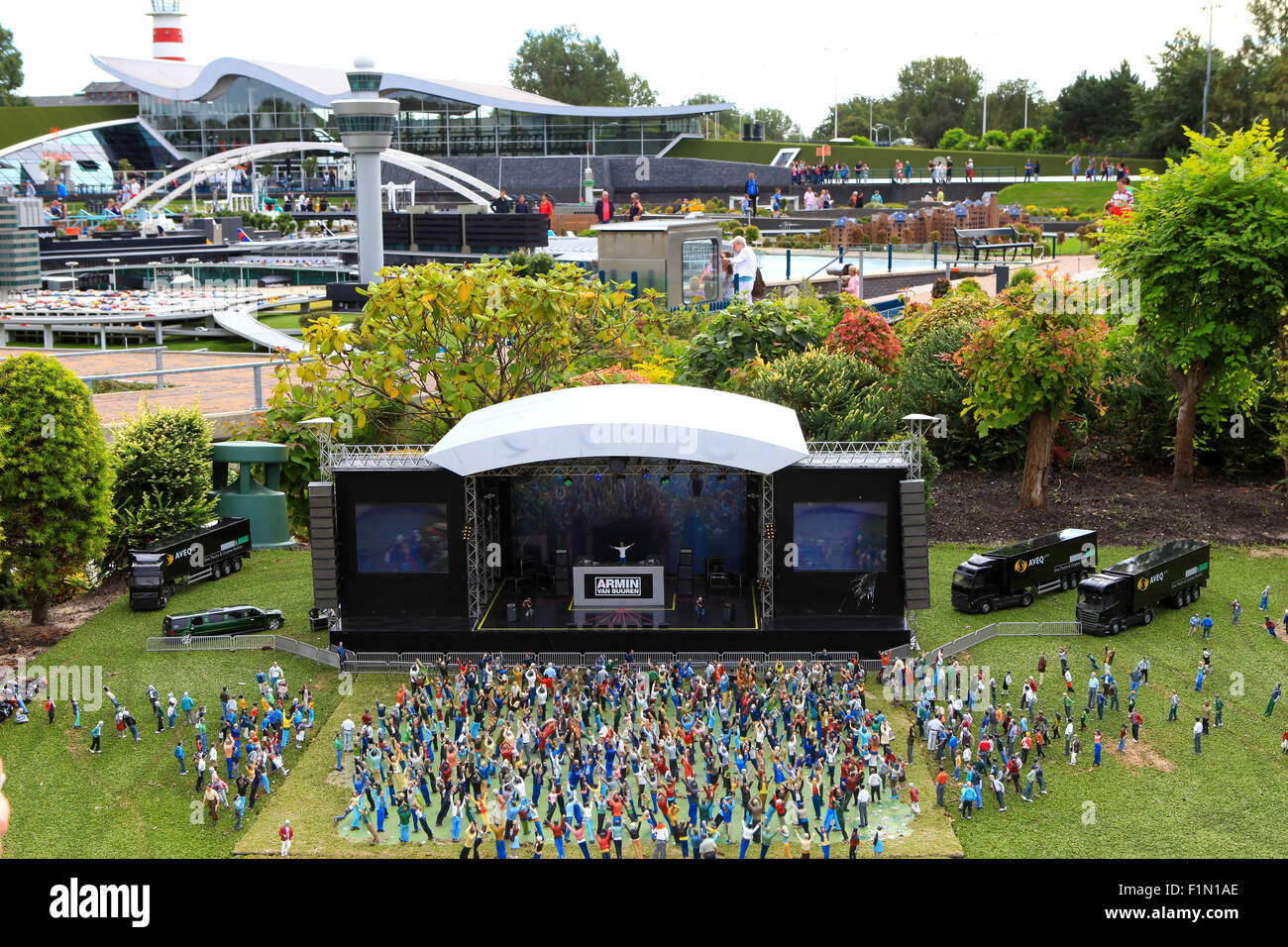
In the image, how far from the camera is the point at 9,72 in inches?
6344

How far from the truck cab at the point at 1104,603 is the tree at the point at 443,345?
14291mm

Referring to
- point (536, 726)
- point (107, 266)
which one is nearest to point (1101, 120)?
point (107, 266)

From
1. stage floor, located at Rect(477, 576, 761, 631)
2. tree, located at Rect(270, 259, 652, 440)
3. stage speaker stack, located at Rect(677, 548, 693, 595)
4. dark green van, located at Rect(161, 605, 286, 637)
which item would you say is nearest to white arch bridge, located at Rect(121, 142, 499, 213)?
tree, located at Rect(270, 259, 652, 440)

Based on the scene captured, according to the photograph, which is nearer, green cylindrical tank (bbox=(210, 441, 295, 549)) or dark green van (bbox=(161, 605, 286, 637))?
dark green van (bbox=(161, 605, 286, 637))

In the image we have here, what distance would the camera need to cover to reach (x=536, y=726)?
2178 centimetres

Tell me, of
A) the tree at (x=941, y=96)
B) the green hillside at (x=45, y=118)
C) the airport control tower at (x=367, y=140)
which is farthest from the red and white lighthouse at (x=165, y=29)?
the airport control tower at (x=367, y=140)

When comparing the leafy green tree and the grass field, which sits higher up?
the leafy green tree

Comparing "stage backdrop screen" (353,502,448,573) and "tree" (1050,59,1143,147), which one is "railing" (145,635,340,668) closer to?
"stage backdrop screen" (353,502,448,573)

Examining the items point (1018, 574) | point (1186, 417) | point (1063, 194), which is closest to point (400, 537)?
point (1018, 574)

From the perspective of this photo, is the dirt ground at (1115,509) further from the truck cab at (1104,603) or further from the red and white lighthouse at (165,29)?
the red and white lighthouse at (165,29)

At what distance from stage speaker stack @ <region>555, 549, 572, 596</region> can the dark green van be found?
21.4ft

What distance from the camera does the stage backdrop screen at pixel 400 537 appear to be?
25.7 metres

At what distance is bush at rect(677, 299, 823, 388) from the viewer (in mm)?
38875

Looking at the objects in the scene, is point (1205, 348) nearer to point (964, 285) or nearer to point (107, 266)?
point (964, 285)
